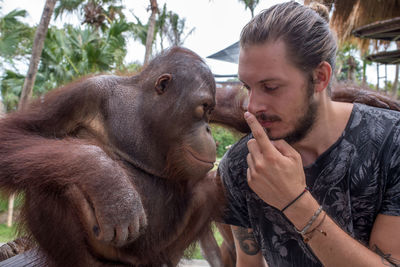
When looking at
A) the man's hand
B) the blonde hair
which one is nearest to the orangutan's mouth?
the man's hand

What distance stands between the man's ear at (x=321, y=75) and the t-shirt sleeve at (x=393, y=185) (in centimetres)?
35

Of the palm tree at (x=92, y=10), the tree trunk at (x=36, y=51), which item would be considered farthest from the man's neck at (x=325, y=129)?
the palm tree at (x=92, y=10)

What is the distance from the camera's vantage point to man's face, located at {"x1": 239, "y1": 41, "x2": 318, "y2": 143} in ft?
4.23

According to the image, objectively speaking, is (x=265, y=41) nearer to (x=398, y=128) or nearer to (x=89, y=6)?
(x=398, y=128)

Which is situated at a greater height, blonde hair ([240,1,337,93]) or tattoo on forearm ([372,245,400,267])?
blonde hair ([240,1,337,93])

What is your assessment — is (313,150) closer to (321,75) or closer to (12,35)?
(321,75)

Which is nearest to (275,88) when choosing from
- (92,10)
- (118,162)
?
(118,162)

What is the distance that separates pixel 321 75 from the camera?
1.40m

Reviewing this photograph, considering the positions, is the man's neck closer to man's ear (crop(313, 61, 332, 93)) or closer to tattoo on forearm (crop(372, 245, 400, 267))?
man's ear (crop(313, 61, 332, 93))

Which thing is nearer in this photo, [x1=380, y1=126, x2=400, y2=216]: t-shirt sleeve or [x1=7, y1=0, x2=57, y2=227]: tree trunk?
[x1=380, y1=126, x2=400, y2=216]: t-shirt sleeve

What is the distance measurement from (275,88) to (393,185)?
1.97 feet

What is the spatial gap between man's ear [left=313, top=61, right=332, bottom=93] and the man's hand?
1.02 feet

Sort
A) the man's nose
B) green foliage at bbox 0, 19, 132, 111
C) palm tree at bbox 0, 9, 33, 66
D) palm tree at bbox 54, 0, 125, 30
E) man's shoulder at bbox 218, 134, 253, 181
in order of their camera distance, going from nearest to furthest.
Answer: the man's nose → man's shoulder at bbox 218, 134, 253, 181 → palm tree at bbox 0, 9, 33, 66 → green foliage at bbox 0, 19, 132, 111 → palm tree at bbox 54, 0, 125, 30

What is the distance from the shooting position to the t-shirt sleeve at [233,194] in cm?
174
